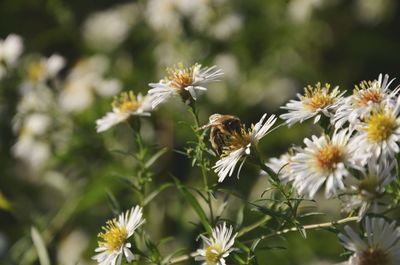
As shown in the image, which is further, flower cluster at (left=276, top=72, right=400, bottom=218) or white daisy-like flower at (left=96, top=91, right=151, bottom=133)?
white daisy-like flower at (left=96, top=91, right=151, bottom=133)

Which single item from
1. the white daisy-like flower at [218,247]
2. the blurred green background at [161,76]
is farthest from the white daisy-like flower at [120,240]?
the blurred green background at [161,76]

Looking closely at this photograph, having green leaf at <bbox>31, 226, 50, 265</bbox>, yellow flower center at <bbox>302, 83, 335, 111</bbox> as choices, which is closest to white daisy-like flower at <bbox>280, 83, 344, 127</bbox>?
yellow flower center at <bbox>302, 83, 335, 111</bbox>

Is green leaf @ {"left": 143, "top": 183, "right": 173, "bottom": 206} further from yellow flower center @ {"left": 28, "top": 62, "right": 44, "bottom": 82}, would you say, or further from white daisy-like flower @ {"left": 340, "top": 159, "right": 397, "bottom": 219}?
yellow flower center @ {"left": 28, "top": 62, "right": 44, "bottom": 82}

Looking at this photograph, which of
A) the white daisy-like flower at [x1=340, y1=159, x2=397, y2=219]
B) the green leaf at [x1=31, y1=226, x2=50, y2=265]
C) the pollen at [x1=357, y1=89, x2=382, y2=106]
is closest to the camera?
the white daisy-like flower at [x1=340, y1=159, x2=397, y2=219]

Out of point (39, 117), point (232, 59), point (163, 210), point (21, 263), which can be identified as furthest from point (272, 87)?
point (21, 263)

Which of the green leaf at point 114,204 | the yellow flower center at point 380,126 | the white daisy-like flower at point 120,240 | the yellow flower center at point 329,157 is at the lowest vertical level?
the white daisy-like flower at point 120,240

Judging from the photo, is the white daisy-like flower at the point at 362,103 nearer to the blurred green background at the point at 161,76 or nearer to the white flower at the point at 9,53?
the blurred green background at the point at 161,76
